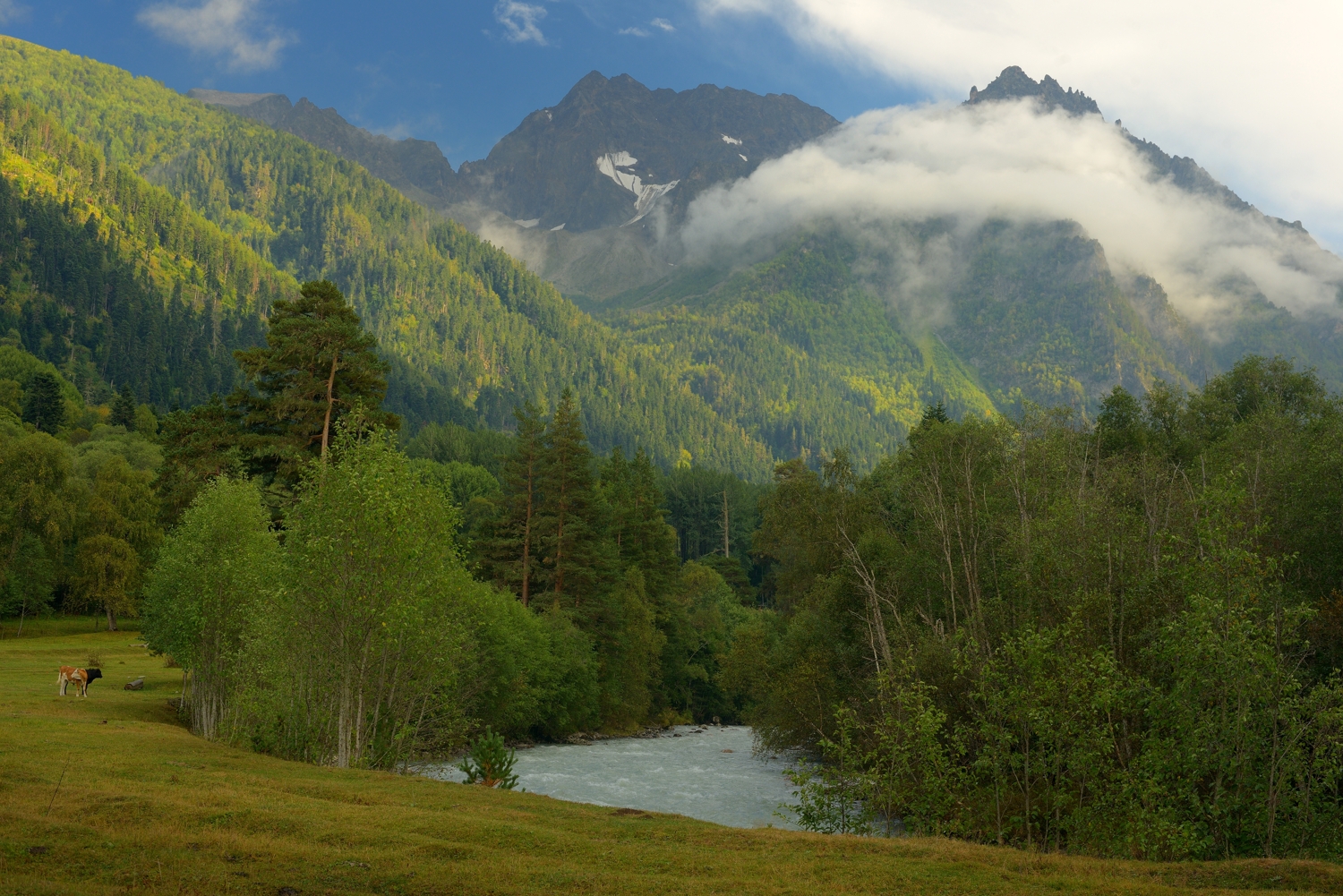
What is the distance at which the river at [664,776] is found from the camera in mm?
45250

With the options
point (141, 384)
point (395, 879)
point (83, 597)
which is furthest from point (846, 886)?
point (141, 384)

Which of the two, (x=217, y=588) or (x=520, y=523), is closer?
(x=217, y=588)

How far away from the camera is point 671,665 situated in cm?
9131

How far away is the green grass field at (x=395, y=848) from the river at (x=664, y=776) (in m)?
15.4

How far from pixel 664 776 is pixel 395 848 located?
131 feet

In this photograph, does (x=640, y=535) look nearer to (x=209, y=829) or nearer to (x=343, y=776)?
(x=343, y=776)

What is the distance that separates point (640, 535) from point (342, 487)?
60274mm

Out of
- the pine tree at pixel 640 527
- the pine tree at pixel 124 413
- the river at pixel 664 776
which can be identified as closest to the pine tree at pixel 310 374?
the river at pixel 664 776

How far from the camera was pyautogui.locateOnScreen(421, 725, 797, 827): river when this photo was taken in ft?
148

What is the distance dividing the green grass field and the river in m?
15.4

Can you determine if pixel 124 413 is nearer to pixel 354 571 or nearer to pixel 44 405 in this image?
pixel 44 405

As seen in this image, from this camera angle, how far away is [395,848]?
57.6 feet

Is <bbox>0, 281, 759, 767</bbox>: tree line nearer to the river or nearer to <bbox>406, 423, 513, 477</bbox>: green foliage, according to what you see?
the river

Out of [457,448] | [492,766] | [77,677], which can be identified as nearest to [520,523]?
[77,677]
